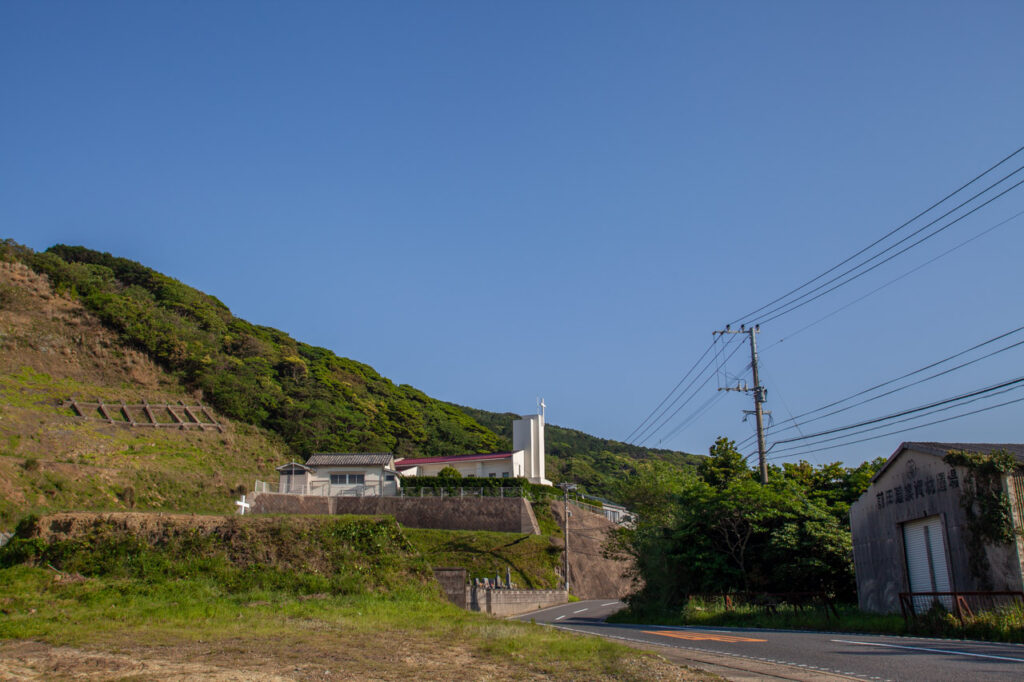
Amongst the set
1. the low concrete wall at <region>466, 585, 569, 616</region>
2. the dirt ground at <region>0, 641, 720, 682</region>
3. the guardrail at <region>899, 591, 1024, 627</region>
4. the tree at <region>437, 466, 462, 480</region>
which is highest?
the tree at <region>437, 466, 462, 480</region>

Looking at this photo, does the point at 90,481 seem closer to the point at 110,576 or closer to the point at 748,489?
the point at 110,576

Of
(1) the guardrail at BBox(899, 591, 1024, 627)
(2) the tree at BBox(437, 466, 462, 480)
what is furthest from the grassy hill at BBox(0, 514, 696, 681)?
(2) the tree at BBox(437, 466, 462, 480)

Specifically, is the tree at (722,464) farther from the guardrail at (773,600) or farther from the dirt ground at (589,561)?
the guardrail at (773,600)

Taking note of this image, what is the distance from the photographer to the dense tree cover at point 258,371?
2790 inches

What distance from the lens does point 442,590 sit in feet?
67.8

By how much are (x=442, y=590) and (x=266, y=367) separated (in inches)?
2593

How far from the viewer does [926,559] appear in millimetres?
20094

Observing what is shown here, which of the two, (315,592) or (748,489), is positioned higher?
(748,489)

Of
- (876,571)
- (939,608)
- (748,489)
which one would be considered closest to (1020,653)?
(939,608)

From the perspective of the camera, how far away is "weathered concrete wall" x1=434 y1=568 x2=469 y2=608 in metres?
21.5

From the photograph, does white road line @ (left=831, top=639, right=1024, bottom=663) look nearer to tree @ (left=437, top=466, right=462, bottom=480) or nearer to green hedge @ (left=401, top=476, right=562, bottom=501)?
green hedge @ (left=401, top=476, right=562, bottom=501)

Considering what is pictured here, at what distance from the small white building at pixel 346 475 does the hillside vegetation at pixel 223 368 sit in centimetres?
451

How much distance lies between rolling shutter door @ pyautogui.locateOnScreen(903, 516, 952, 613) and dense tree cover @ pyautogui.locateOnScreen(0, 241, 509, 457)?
56.8m

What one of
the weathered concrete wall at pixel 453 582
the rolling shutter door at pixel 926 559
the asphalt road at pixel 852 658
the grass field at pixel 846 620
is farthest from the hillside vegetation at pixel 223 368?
the asphalt road at pixel 852 658
